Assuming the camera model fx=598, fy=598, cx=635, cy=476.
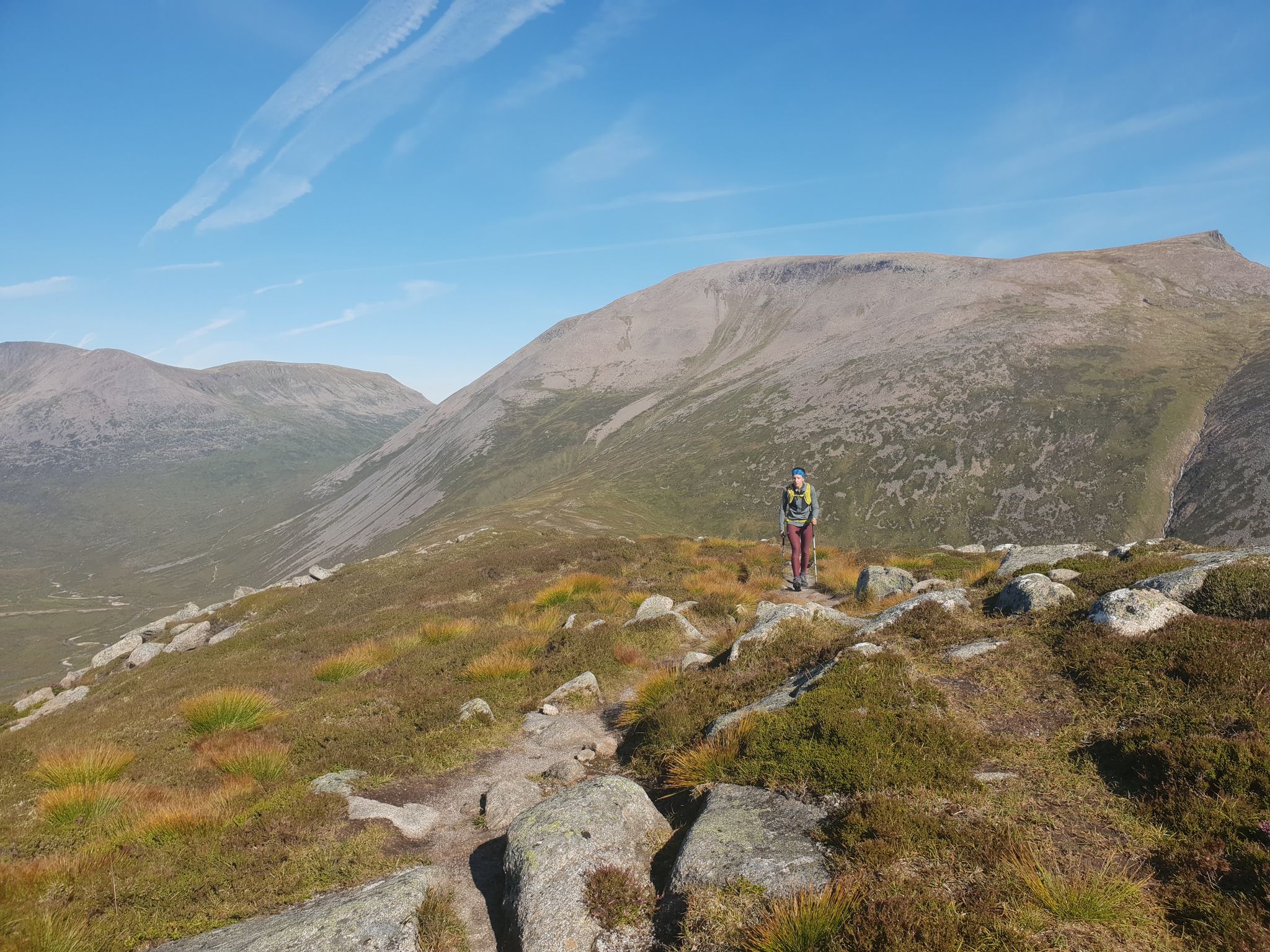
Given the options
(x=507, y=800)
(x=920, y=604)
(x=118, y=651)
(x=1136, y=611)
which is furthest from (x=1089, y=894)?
(x=118, y=651)

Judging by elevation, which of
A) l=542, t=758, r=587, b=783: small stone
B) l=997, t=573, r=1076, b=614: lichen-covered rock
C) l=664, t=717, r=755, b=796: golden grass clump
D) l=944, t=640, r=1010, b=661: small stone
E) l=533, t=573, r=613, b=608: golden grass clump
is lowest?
l=542, t=758, r=587, b=783: small stone

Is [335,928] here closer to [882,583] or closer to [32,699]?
[882,583]

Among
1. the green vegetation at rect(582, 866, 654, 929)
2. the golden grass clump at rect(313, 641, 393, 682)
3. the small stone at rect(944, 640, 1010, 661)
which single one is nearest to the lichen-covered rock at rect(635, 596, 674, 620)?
the golden grass clump at rect(313, 641, 393, 682)

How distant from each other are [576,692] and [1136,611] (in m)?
11.2

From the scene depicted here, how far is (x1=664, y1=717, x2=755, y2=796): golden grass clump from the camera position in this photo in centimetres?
852

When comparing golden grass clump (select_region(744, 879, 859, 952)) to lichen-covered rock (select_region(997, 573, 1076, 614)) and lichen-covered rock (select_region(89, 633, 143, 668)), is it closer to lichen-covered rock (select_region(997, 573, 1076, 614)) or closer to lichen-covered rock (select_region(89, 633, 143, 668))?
lichen-covered rock (select_region(997, 573, 1076, 614))

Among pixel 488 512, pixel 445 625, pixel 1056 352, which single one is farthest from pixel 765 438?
pixel 445 625

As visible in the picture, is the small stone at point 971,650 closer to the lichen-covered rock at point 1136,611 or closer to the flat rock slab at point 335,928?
the lichen-covered rock at point 1136,611

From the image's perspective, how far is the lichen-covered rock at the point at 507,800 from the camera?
9.31 meters

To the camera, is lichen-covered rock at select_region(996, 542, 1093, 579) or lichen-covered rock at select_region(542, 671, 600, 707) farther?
lichen-covered rock at select_region(996, 542, 1093, 579)

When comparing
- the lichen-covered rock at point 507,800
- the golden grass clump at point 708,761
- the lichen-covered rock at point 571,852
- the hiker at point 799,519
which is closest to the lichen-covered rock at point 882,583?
the hiker at point 799,519

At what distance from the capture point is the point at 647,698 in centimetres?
1241

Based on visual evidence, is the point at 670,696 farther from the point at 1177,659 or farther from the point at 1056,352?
the point at 1056,352

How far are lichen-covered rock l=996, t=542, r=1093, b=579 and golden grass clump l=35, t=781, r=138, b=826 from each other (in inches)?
780
